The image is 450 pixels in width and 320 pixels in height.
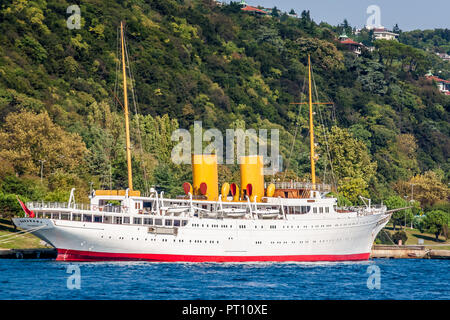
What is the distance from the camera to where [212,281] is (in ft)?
212

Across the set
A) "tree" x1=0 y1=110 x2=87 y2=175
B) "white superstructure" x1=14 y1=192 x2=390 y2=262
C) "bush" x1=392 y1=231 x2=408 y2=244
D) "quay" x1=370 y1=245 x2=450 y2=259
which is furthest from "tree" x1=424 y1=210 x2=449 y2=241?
"tree" x1=0 y1=110 x2=87 y2=175

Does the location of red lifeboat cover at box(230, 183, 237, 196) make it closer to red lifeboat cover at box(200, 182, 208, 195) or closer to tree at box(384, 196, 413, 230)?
red lifeboat cover at box(200, 182, 208, 195)

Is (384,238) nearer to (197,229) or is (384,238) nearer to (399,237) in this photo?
(399,237)

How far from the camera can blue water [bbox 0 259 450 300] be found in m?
58.1

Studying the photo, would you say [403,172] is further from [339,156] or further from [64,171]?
[64,171]

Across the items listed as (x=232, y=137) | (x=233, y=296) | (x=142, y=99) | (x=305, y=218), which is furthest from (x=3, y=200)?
(x=142, y=99)

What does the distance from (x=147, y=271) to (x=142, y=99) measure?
95.7 metres

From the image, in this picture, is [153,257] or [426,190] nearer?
[153,257]

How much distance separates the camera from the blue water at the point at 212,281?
5809 cm

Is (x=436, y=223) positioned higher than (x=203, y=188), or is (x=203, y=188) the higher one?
(x=203, y=188)

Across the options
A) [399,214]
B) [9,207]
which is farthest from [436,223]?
[9,207]

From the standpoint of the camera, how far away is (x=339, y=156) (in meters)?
140

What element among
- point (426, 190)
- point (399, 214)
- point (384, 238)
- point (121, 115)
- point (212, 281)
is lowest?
point (212, 281)

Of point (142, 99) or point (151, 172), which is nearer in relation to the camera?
point (151, 172)
